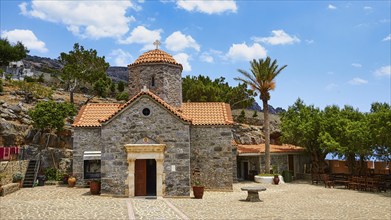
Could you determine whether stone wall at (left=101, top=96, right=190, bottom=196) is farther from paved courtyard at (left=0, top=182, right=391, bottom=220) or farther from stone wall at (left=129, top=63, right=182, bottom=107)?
stone wall at (left=129, top=63, right=182, bottom=107)

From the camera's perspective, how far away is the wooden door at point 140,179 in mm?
20328

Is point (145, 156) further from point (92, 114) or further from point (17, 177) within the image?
point (17, 177)

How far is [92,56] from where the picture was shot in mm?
49406

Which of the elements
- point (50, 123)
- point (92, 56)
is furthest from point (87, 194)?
point (92, 56)

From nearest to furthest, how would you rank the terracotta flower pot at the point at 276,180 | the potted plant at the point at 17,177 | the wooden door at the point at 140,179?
the wooden door at the point at 140,179 < the potted plant at the point at 17,177 < the terracotta flower pot at the point at 276,180

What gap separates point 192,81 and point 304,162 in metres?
18.2

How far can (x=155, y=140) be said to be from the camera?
2017 centimetres

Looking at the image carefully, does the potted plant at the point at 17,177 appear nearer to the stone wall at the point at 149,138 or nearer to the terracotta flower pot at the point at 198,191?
the stone wall at the point at 149,138

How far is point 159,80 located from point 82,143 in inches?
275

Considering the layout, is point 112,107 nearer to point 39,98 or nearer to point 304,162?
point 39,98

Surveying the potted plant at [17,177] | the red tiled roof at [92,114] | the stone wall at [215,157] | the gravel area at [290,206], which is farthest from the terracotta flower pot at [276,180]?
the potted plant at [17,177]

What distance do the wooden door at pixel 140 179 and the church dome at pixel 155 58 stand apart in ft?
24.3

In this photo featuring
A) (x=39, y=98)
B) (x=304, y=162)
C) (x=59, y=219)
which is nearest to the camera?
(x=59, y=219)

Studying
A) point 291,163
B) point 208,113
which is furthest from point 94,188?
point 291,163
